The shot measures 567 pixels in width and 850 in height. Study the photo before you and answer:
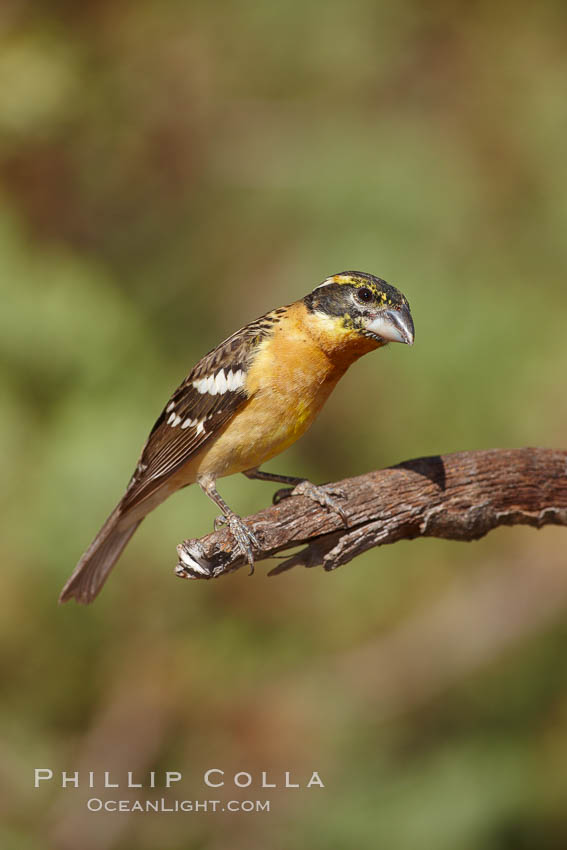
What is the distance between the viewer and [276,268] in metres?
8.04

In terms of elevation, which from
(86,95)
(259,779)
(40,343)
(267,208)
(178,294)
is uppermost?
(86,95)

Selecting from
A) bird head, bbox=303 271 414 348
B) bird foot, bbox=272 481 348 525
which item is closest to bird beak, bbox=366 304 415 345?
bird head, bbox=303 271 414 348

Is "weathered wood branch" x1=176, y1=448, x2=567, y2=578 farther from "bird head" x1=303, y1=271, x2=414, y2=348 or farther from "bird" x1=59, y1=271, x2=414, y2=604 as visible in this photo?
"bird head" x1=303, y1=271, x2=414, y2=348

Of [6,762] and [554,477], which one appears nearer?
[554,477]

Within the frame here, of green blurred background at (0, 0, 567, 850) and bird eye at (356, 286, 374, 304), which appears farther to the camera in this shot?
green blurred background at (0, 0, 567, 850)

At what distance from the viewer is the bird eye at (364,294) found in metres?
3.91

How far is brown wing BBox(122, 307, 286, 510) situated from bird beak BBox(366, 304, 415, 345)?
1.96 ft

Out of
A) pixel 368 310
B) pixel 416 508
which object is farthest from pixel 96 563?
pixel 368 310

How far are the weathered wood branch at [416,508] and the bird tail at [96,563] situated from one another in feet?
3.41

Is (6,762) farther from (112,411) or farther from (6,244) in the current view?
(6,244)

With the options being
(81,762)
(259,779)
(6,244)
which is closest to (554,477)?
(259,779)

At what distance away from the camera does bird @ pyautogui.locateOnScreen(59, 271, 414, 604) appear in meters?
3.92

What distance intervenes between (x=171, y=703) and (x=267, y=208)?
432 cm

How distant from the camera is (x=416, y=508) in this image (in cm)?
416
